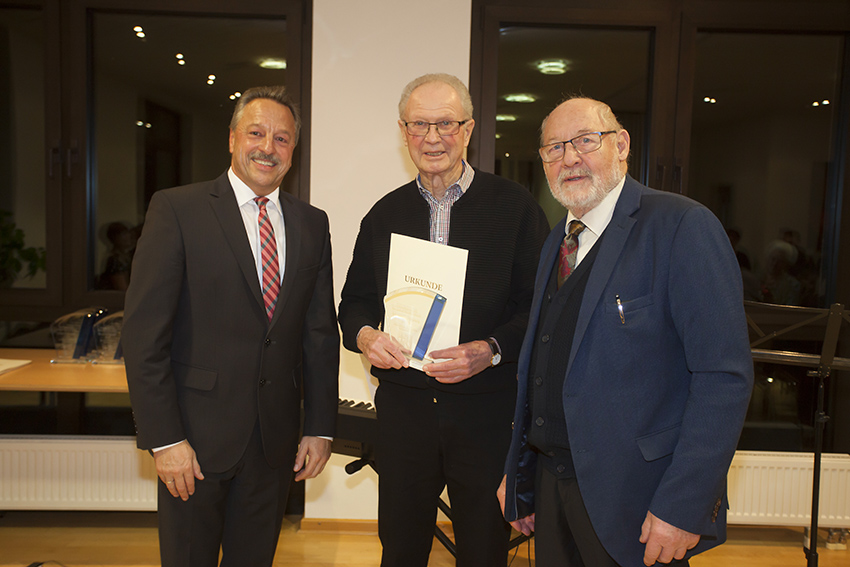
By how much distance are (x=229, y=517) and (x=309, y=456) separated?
1.02 feet

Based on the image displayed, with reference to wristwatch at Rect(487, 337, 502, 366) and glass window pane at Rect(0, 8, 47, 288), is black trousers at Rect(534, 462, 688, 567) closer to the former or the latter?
wristwatch at Rect(487, 337, 502, 366)

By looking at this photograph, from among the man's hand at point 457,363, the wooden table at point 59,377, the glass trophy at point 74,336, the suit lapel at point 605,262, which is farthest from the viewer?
the glass trophy at point 74,336

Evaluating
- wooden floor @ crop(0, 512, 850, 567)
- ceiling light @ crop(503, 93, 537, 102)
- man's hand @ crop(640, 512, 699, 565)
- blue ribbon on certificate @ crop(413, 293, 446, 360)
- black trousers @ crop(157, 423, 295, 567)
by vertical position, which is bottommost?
wooden floor @ crop(0, 512, 850, 567)

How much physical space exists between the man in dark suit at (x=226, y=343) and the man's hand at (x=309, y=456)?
0.07 m

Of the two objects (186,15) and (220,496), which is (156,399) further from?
(186,15)

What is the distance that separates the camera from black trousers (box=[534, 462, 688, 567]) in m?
1.37

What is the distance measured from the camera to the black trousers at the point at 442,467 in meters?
1.79

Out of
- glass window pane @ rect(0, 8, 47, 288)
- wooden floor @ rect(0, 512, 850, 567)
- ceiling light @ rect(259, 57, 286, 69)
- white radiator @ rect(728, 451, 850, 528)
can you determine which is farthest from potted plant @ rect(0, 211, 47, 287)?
white radiator @ rect(728, 451, 850, 528)

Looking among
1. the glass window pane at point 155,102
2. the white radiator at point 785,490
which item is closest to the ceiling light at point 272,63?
the glass window pane at point 155,102

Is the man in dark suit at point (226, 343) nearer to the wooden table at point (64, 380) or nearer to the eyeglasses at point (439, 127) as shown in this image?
the eyeglasses at point (439, 127)

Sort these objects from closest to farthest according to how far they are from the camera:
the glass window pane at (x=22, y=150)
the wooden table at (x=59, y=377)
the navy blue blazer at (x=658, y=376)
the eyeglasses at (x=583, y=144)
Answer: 1. the navy blue blazer at (x=658, y=376)
2. the eyeglasses at (x=583, y=144)
3. the wooden table at (x=59, y=377)
4. the glass window pane at (x=22, y=150)

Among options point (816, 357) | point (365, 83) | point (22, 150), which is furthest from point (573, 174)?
point (22, 150)

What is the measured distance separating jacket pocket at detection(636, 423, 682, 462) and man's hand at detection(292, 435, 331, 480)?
3.54 ft

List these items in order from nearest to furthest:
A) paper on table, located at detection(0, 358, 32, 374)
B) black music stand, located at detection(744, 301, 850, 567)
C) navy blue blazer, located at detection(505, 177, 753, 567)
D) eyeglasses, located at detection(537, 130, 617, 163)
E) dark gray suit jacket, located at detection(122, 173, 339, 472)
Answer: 1. navy blue blazer, located at detection(505, 177, 753, 567)
2. eyeglasses, located at detection(537, 130, 617, 163)
3. dark gray suit jacket, located at detection(122, 173, 339, 472)
4. black music stand, located at detection(744, 301, 850, 567)
5. paper on table, located at detection(0, 358, 32, 374)
